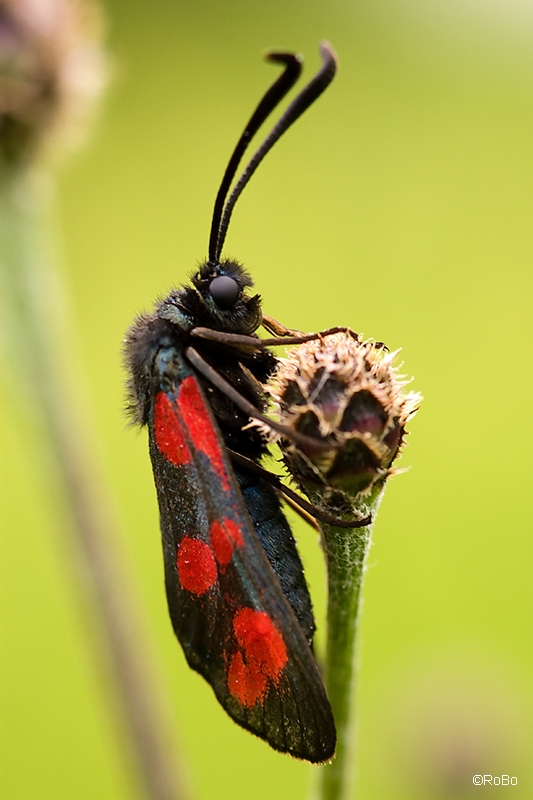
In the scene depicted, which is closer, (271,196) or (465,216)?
(465,216)

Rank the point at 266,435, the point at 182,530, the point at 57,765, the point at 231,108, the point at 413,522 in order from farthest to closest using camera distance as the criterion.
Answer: the point at 231,108 < the point at 413,522 < the point at 57,765 < the point at 182,530 < the point at 266,435

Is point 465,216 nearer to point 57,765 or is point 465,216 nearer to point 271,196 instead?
point 271,196

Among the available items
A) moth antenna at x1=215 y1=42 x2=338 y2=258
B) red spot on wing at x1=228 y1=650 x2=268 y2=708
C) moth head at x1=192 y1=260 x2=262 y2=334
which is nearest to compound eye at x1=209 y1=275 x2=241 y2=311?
moth head at x1=192 y1=260 x2=262 y2=334

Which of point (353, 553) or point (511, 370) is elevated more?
point (511, 370)

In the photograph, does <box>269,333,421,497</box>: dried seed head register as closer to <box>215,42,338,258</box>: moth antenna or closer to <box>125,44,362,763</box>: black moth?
<box>125,44,362,763</box>: black moth

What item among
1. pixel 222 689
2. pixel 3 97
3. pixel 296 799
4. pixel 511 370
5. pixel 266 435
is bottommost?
pixel 296 799

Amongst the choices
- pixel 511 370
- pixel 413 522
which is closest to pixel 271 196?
pixel 511 370

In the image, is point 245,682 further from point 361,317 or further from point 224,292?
point 361,317
